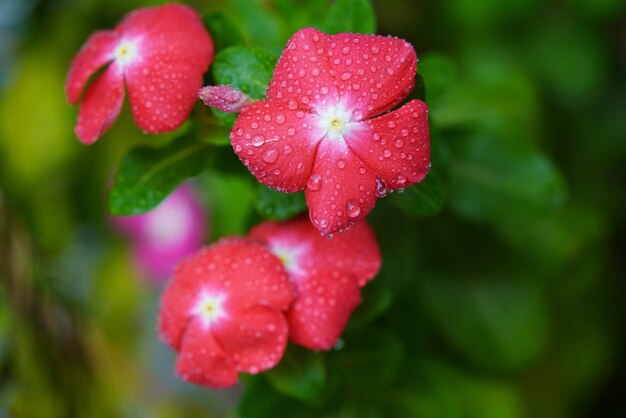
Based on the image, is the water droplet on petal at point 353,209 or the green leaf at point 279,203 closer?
the water droplet on petal at point 353,209

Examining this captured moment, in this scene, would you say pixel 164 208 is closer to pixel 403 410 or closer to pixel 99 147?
pixel 99 147

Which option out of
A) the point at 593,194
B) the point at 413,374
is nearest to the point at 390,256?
the point at 413,374

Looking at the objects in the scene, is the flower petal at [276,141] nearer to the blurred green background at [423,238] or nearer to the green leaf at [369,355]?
the blurred green background at [423,238]

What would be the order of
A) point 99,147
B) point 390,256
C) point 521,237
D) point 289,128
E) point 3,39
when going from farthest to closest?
1. point 3,39
2. point 99,147
3. point 521,237
4. point 390,256
5. point 289,128

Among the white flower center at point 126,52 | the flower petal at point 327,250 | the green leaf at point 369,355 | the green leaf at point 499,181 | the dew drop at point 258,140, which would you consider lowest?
the green leaf at point 369,355

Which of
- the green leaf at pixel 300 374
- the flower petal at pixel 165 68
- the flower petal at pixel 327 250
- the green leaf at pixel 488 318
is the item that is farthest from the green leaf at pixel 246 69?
the green leaf at pixel 488 318

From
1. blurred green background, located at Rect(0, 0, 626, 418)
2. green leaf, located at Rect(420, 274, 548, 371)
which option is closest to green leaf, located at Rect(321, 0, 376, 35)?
blurred green background, located at Rect(0, 0, 626, 418)

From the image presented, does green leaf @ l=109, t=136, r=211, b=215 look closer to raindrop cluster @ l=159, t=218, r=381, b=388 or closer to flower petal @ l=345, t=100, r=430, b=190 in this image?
raindrop cluster @ l=159, t=218, r=381, b=388

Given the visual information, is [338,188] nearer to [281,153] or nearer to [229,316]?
[281,153]
